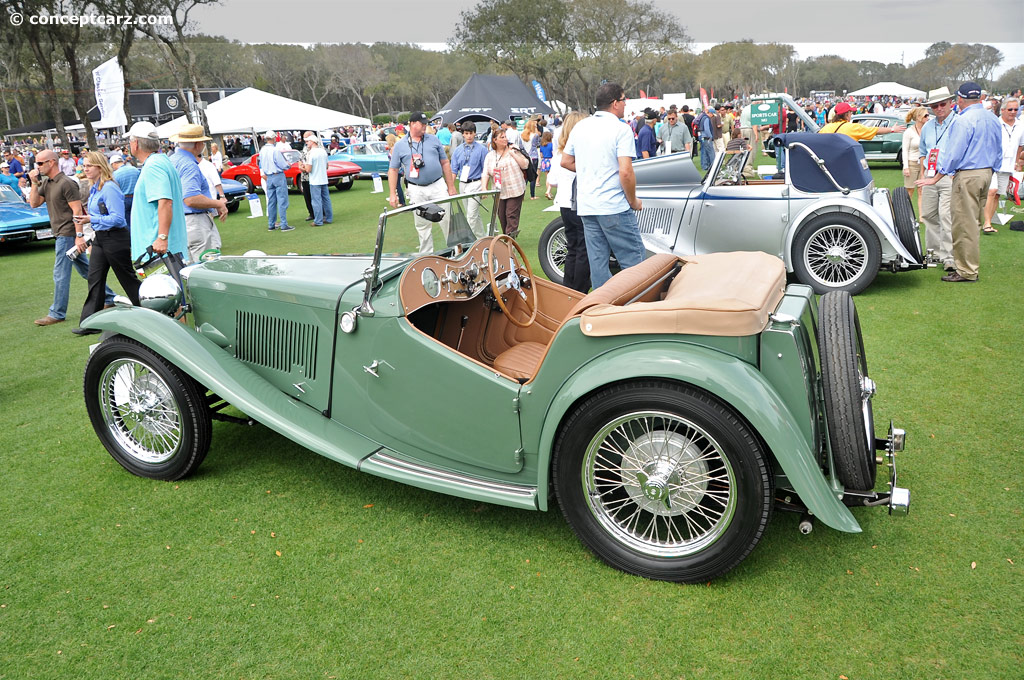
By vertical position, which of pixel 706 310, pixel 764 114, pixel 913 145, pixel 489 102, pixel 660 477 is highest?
pixel 489 102

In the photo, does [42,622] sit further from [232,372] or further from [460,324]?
[460,324]

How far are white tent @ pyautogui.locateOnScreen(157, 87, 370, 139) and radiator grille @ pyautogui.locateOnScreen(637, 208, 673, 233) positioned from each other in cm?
1532

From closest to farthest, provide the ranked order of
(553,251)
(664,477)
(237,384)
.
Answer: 1. (664,477)
2. (237,384)
3. (553,251)

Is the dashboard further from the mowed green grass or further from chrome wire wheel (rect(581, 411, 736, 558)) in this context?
chrome wire wheel (rect(581, 411, 736, 558))

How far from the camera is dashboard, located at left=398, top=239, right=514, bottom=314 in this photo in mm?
3383

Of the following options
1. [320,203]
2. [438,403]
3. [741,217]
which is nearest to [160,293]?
[438,403]

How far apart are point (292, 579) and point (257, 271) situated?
174 cm

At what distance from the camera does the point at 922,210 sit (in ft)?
26.2

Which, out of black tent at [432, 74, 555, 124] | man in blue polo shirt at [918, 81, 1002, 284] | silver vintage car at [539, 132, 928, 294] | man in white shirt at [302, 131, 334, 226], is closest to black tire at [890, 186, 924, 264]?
silver vintage car at [539, 132, 928, 294]

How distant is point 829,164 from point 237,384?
6.07m

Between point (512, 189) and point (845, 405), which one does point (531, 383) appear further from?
point (512, 189)

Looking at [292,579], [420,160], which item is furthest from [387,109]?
[292,579]

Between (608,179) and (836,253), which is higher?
(608,179)

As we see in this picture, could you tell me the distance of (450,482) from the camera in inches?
125
